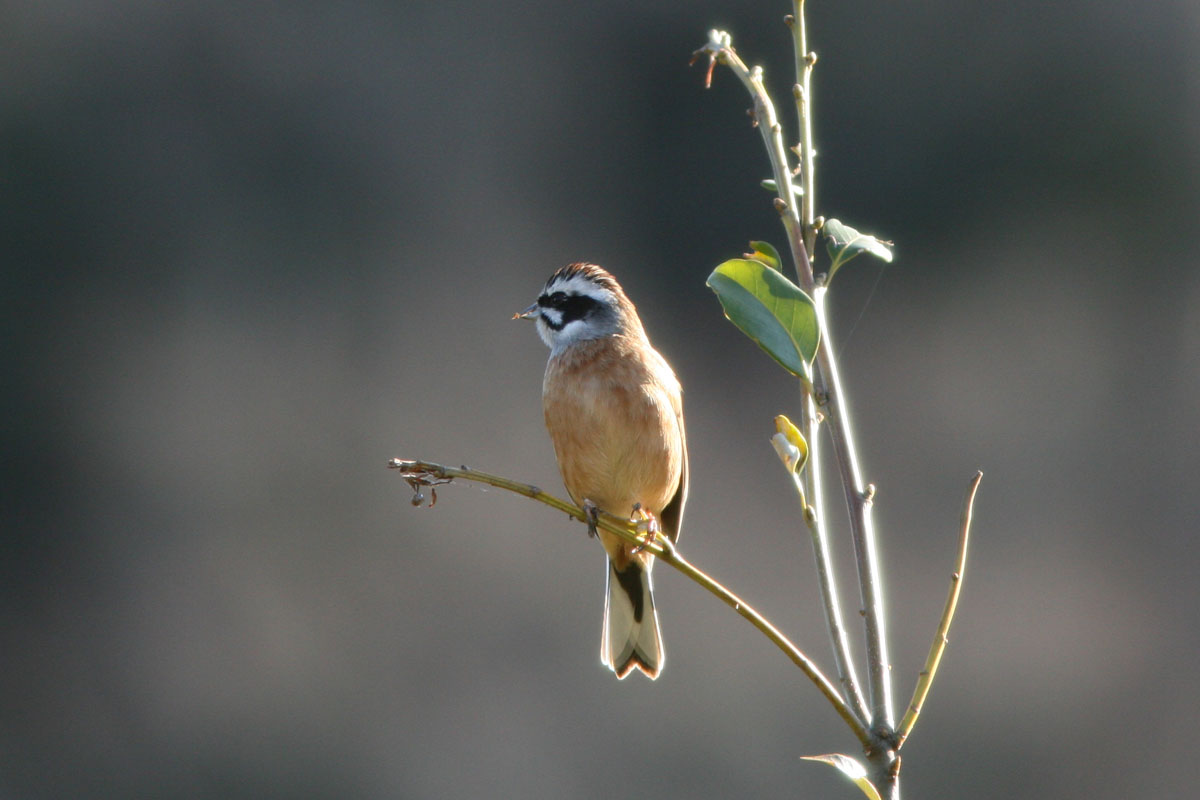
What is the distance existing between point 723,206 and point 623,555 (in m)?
4.21

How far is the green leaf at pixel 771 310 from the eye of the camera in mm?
1089

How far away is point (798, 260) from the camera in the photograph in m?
1.13

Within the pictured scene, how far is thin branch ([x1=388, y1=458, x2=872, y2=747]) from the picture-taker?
3.23 feet

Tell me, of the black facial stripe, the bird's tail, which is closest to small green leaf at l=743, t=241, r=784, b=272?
the bird's tail

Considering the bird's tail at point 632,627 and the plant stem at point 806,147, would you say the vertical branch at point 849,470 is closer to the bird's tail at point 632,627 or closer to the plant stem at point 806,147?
the plant stem at point 806,147

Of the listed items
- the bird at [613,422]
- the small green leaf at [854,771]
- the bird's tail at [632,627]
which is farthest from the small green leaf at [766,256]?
the bird's tail at [632,627]

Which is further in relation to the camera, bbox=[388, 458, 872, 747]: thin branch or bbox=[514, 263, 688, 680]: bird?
bbox=[514, 263, 688, 680]: bird

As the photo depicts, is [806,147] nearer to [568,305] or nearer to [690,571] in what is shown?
[690,571]

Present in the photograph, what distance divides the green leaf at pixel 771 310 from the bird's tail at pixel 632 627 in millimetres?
1981

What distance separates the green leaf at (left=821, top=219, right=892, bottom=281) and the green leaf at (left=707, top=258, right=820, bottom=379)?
0.29 ft

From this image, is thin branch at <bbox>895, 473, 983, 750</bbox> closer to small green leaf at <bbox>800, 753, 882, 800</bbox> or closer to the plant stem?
small green leaf at <bbox>800, 753, 882, 800</bbox>

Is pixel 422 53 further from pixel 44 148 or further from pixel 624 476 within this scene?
pixel 624 476

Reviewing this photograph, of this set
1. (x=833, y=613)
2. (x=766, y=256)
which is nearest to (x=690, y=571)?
(x=833, y=613)

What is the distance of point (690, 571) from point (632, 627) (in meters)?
2.22
